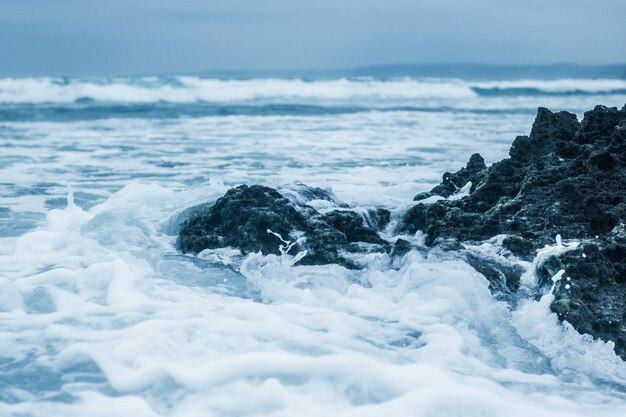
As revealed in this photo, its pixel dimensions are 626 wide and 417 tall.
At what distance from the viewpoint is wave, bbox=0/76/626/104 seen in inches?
1249

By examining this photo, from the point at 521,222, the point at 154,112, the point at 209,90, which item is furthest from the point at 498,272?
the point at 209,90

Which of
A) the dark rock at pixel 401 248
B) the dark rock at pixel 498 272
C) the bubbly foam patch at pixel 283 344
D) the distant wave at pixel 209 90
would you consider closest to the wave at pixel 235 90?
the distant wave at pixel 209 90

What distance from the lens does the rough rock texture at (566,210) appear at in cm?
348

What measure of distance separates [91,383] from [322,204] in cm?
289

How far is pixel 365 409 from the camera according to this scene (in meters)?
2.89

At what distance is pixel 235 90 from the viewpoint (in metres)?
35.8

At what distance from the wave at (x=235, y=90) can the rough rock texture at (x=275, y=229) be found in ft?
83.6

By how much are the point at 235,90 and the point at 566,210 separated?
32498 mm

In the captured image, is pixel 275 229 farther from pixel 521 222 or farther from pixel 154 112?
pixel 154 112

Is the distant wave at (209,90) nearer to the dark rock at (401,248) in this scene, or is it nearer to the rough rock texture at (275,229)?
the rough rock texture at (275,229)

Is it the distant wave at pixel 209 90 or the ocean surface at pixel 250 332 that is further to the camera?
the distant wave at pixel 209 90

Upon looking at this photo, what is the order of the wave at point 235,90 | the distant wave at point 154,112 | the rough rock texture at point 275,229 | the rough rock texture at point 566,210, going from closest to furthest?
1. the rough rock texture at point 566,210
2. the rough rock texture at point 275,229
3. the distant wave at point 154,112
4. the wave at point 235,90

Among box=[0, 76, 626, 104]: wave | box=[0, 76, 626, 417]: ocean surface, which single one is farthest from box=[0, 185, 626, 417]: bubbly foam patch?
box=[0, 76, 626, 104]: wave

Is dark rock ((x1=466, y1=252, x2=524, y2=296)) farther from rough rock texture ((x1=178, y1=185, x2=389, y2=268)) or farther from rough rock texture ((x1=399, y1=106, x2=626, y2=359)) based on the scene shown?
rough rock texture ((x1=178, y1=185, x2=389, y2=268))
